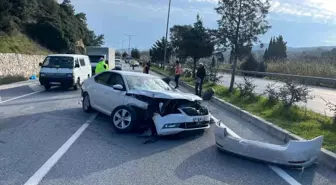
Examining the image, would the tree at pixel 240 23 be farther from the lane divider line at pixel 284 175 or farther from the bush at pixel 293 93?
the lane divider line at pixel 284 175

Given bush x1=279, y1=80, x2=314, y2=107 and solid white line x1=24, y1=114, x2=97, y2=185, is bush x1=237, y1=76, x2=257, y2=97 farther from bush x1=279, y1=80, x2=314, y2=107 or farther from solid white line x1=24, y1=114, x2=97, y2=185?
solid white line x1=24, y1=114, x2=97, y2=185

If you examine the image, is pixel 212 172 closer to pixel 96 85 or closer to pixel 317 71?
pixel 96 85

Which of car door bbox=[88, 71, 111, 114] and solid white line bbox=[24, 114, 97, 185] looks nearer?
solid white line bbox=[24, 114, 97, 185]

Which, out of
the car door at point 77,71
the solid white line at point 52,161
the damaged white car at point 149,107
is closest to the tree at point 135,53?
the car door at point 77,71

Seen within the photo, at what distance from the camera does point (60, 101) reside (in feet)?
40.5

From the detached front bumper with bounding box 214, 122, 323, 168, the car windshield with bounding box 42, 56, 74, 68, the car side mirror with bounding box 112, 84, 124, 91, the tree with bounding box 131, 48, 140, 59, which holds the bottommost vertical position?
the tree with bounding box 131, 48, 140, 59

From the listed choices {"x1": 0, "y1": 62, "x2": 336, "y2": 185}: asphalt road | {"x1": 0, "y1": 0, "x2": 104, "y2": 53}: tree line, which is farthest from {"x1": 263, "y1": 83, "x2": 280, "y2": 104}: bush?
{"x1": 0, "y1": 0, "x2": 104, "y2": 53}: tree line

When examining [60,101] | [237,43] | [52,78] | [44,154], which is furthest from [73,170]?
[237,43]

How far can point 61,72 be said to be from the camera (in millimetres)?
16281

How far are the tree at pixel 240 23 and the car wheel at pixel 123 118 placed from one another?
10.7 meters

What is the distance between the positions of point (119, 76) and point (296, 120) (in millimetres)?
5286

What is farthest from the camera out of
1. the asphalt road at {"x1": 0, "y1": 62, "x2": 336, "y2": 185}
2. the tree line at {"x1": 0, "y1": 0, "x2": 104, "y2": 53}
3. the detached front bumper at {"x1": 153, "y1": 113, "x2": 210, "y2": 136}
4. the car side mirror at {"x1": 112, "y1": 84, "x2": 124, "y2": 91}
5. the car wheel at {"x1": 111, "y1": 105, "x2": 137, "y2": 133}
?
the tree line at {"x1": 0, "y1": 0, "x2": 104, "y2": 53}

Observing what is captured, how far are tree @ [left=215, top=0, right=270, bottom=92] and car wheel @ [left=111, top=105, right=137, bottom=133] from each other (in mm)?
10653

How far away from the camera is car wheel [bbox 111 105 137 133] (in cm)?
740
